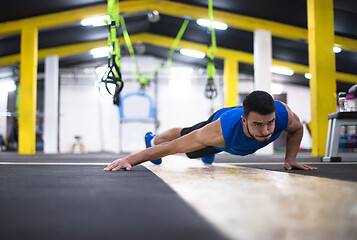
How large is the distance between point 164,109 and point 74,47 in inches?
160

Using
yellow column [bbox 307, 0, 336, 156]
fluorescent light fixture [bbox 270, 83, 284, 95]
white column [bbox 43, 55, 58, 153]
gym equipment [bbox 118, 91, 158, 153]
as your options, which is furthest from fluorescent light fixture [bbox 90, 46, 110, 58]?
yellow column [bbox 307, 0, 336, 156]

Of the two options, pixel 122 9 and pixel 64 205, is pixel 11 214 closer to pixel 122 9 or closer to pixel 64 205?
pixel 64 205

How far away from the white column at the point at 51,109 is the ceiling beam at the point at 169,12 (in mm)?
2630

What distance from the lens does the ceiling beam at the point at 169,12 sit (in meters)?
7.82

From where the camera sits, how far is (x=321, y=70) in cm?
557

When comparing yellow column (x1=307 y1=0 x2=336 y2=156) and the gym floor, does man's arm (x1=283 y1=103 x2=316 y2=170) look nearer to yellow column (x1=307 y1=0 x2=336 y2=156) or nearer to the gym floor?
the gym floor

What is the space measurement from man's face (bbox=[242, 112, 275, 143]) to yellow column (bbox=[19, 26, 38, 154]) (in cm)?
709

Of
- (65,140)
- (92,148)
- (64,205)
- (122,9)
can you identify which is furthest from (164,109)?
(64,205)

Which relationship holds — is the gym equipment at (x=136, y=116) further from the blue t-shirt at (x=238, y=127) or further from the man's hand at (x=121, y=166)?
the blue t-shirt at (x=238, y=127)

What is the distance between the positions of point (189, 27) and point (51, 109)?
498 centimetres

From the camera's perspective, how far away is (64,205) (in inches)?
40.9

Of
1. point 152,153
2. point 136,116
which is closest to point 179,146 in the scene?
point 152,153

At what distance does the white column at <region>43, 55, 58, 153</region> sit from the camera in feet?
33.6

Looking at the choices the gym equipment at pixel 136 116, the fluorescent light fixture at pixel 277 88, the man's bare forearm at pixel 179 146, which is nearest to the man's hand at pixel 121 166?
the man's bare forearm at pixel 179 146
